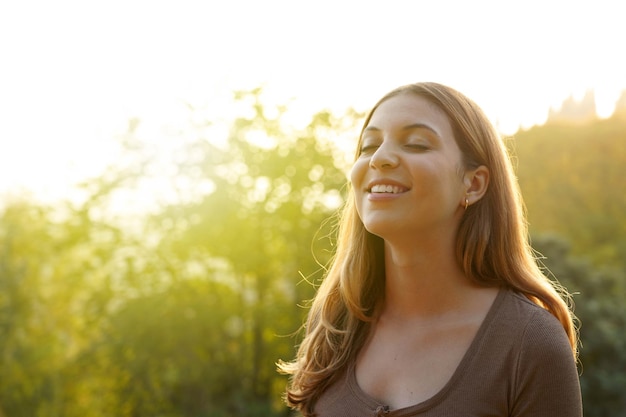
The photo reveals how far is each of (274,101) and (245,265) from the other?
2922mm

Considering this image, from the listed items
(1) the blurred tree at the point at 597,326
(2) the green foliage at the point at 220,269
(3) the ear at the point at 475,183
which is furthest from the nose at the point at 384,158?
(2) the green foliage at the point at 220,269

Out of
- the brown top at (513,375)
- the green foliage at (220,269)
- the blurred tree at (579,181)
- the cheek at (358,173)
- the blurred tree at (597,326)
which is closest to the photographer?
the brown top at (513,375)

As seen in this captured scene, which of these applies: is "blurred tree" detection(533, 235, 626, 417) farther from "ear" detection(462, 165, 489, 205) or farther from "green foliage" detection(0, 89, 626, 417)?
"ear" detection(462, 165, 489, 205)

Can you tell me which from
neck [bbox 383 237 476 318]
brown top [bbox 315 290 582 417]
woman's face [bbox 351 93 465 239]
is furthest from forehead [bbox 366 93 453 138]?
brown top [bbox 315 290 582 417]

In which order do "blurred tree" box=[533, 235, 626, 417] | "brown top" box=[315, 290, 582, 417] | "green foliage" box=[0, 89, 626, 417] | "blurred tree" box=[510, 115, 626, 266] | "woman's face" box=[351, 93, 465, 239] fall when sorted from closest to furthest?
"brown top" box=[315, 290, 582, 417]
"woman's face" box=[351, 93, 465, 239]
"blurred tree" box=[533, 235, 626, 417]
"green foliage" box=[0, 89, 626, 417]
"blurred tree" box=[510, 115, 626, 266]

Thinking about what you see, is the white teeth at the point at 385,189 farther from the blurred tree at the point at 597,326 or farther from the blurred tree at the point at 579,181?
the blurred tree at the point at 579,181

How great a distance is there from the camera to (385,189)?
6.82 ft

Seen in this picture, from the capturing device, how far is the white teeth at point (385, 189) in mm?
2064

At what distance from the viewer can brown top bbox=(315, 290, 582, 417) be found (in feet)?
5.99

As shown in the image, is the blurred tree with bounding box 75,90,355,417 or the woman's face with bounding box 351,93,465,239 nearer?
the woman's face with bounding box 351,93,465,239

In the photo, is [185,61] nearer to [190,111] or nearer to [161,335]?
[190,111]

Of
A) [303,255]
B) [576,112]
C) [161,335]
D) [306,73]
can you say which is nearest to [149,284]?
[161,335]

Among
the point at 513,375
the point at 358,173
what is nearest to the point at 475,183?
the point at 358,173

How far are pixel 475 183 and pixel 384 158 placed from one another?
1.01 ft
